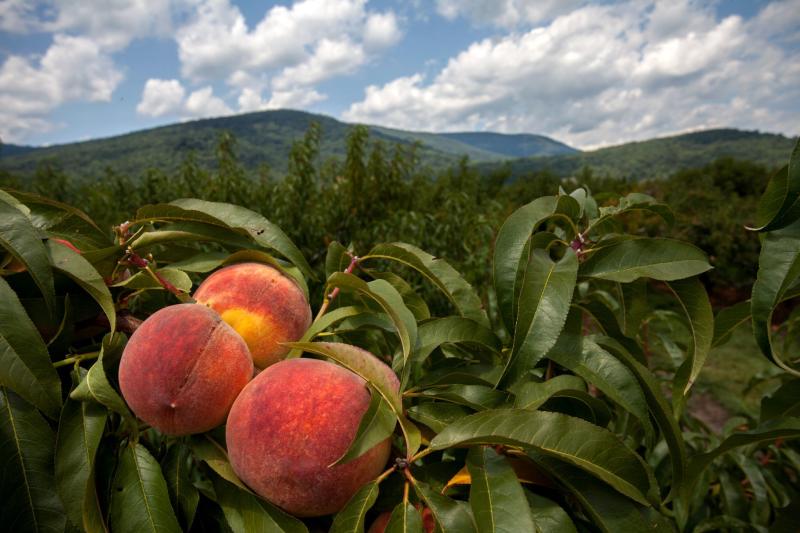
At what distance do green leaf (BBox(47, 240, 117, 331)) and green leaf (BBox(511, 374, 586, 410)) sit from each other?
539 mm

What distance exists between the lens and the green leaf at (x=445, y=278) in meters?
0.78

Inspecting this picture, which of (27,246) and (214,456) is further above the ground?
(27,246)

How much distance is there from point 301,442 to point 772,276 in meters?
0.57

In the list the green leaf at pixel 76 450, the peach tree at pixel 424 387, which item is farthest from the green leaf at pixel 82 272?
the green leaf at pixel 76 450

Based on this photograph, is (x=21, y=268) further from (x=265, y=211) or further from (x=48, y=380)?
(x=265, y=211)

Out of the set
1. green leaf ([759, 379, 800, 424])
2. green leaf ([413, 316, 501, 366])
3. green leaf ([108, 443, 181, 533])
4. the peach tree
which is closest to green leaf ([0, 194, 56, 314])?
the peach tree

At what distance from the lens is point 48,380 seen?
587 millimetres

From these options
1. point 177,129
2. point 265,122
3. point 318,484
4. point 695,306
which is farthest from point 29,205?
point 265,122

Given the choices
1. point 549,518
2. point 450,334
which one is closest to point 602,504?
point 549,518

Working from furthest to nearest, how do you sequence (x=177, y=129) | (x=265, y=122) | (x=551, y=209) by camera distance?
(x=265, y=122) → (x=177, y=129) → (x=551, y=209)

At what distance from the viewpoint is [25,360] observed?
58cm

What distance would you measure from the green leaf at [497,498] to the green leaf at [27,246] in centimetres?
57

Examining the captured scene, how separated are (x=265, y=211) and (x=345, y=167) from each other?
1150mm

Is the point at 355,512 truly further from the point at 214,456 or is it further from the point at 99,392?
the point at 99,392
